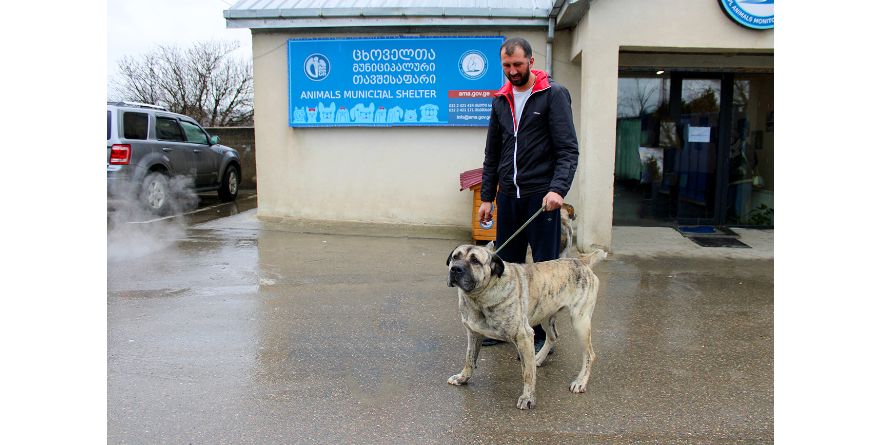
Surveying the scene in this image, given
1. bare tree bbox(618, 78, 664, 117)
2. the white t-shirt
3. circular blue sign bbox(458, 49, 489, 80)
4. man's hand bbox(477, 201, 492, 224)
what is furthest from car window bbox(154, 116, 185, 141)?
the white t-shirt

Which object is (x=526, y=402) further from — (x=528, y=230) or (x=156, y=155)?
(x=156, y=155)

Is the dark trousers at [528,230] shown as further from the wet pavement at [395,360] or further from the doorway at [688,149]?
the doorway at [688,149]

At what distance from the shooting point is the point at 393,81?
8.88 metres

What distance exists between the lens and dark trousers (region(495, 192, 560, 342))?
3.98 m

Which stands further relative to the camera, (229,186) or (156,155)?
(229,186)

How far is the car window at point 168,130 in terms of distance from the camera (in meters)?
10.5

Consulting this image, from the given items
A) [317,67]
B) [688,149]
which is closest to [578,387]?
[688,149]

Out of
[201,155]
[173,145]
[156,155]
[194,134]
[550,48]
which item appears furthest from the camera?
[194,134]

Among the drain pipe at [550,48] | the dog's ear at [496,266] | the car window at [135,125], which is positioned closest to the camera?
the dog's ear at [496,266]

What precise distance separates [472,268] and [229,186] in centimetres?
1059

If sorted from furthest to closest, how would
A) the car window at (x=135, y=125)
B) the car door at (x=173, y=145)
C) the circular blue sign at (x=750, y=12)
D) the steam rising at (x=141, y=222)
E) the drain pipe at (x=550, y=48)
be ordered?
1. the car door at (x=173, y=145)
2. the car window at (x=135, y=125)
3. the drain pipe at (x=550, y=48)
4. the steam rising at (x=141, y=222)
5. the circular blue sign at (x=750, y=12)

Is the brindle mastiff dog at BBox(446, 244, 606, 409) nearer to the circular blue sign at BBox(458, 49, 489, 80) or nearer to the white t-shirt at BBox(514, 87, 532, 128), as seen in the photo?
the white t-shirt at BBox(514, 87, 532, 128)

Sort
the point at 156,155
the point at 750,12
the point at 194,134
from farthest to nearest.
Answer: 1. the point at 194,134
2. the point at 156,155
3. the point at 750,12

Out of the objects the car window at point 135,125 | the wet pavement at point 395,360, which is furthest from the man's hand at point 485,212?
the car window at point 135,125
